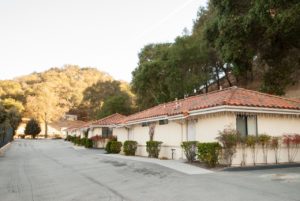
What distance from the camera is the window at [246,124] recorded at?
17234mm

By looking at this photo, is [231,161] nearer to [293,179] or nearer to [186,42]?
[293,179]

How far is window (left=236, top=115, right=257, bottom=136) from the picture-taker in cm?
1723

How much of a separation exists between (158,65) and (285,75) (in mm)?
17923

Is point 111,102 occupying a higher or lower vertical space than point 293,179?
higher

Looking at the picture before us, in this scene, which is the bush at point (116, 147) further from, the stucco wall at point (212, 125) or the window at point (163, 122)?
the stucco wall at point (212, 125)

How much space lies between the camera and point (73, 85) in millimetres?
104375

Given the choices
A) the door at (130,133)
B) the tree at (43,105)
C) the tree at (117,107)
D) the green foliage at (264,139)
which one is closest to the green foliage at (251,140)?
the green foliage at (264,139)

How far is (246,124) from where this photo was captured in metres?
17.4

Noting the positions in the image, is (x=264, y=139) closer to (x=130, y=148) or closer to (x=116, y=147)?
(x=130, y=148)

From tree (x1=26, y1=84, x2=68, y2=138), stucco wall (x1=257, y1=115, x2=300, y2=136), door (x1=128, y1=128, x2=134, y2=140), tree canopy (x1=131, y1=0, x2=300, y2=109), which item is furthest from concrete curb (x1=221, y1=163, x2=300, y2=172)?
tree (x1=26, y1=84, x2=68, y2=138)

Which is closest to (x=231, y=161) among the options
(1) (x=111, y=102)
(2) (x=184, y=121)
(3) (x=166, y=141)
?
(2) (x=184, y=121)

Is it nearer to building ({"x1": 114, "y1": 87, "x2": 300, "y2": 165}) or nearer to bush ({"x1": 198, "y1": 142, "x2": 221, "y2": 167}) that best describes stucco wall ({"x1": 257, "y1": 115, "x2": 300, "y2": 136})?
building ({"x1": 114, "y1": 87, "x2": 300, "y2": 165})

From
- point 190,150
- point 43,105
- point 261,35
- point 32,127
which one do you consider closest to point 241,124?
point 190,150

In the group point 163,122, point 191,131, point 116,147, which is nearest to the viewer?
point 191,131
